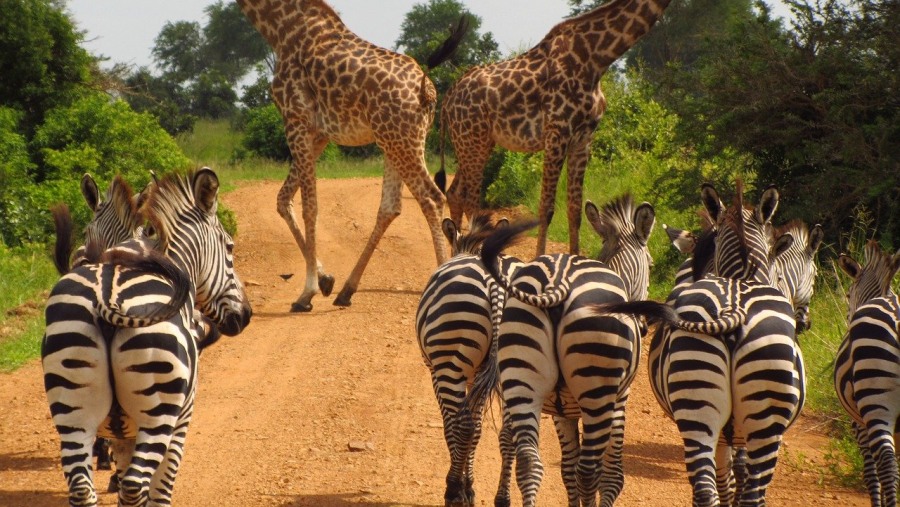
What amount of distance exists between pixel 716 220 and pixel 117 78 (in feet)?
44.1

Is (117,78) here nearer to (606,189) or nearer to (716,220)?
(606,189)

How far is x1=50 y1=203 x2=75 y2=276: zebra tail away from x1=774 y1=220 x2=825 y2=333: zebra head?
4769 millimetres

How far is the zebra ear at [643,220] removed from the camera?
255 inches

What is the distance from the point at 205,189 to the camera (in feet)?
17.4

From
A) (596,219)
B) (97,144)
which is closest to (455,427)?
(596,219)

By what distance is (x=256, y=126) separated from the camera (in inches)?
1075

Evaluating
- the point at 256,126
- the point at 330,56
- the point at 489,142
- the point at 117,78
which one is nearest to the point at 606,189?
the point at 489,142

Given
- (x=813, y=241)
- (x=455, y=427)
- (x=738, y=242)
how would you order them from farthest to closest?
1. (x=813, y=241)
2. (x=738, y=242)
3. (x=455, y=427)

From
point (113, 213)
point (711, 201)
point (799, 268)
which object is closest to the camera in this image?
point (711, 201)

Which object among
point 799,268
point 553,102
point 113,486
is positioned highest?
point 553,102

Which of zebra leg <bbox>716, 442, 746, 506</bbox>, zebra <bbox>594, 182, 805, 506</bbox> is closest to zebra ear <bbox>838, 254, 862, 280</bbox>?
zebra leg <bbox>716, 442, 746, 506</bbox>

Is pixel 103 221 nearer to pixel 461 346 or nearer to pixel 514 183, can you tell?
pixel 461 346

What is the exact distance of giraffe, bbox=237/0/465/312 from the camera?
1148 cm

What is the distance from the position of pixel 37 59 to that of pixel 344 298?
710 cm
